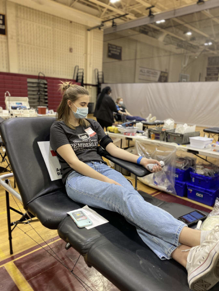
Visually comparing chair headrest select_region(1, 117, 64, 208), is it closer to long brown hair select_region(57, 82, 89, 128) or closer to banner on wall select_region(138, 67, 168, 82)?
long brown hair select_region(57, 82, 89, 128)

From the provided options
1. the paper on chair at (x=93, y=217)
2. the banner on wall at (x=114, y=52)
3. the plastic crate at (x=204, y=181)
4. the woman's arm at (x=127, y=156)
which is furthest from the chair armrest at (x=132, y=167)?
the banner on wall at (x=114, y=52)

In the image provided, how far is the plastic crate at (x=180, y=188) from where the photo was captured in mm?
2675

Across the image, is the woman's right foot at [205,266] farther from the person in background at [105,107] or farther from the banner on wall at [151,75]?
the banner on wall at [151,75]

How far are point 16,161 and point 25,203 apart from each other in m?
0.26

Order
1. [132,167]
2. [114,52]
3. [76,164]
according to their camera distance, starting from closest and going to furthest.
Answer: [76,164], [132,167], [114,52]

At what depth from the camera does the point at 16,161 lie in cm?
131

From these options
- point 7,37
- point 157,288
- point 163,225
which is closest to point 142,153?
point 163,225

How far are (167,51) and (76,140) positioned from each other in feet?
32.2

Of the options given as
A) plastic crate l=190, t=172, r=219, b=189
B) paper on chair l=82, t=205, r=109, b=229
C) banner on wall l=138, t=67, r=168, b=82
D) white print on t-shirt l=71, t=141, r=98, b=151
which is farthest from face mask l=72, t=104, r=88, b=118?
banner on wall l=138, t=67, r=168, b=82

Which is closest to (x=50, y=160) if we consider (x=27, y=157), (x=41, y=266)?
(x=27, y=157)

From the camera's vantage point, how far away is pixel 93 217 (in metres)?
1.12

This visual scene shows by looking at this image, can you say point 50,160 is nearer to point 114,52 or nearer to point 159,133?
point 159,133

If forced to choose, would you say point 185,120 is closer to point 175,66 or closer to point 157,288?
point 175,66

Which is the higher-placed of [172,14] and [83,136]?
[172,14]
